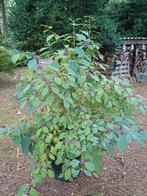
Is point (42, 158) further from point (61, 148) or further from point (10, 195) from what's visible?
point (10, 195)

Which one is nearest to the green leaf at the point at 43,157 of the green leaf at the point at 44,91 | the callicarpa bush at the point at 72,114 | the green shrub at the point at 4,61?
the callicarpa bush at the point at 72,114

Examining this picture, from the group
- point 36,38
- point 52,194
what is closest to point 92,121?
point 52,194

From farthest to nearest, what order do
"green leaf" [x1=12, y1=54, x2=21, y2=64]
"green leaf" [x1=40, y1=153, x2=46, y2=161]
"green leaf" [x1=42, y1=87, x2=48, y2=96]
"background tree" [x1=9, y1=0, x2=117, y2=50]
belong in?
1. "background tree" [x1=9, y1=0, x2=117, y2=50]
2. "green leaf" [x1=40, y1=153, x2=46, y2=161]
3. "green leaf" [x1=12, y1=54, x2=21, y2=64]
4. "green leaf" [x1=42, y1=87, x2=48, y2=96]

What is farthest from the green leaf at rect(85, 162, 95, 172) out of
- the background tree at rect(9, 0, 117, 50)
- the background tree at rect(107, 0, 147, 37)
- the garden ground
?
the background tree at rect(107, 0, 147, 37)

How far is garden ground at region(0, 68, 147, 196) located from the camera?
2.41 meters

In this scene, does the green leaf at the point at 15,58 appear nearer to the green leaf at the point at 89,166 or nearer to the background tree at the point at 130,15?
the green leaf at the point at 89,166

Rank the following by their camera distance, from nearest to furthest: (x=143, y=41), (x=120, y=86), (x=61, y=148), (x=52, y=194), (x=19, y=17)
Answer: (x=61, y=148)
(x=120, y=86)
(x=52, y=194)
(x=19, y=17)
(x=143, y=41)

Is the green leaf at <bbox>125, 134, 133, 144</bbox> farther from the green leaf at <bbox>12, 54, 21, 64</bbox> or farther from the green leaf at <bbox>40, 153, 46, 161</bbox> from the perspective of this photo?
the green leaf at <bbox>12, 54, 21, 64</bbox>

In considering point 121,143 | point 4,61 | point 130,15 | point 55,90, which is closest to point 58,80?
point 55,90

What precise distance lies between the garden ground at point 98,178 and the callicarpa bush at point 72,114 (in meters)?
0.47

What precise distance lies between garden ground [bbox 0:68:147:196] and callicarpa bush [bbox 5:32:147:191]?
0.47 metres

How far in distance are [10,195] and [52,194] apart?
344 mm

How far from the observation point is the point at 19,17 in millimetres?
6777

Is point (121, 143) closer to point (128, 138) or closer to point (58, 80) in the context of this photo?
point (128, 138)
